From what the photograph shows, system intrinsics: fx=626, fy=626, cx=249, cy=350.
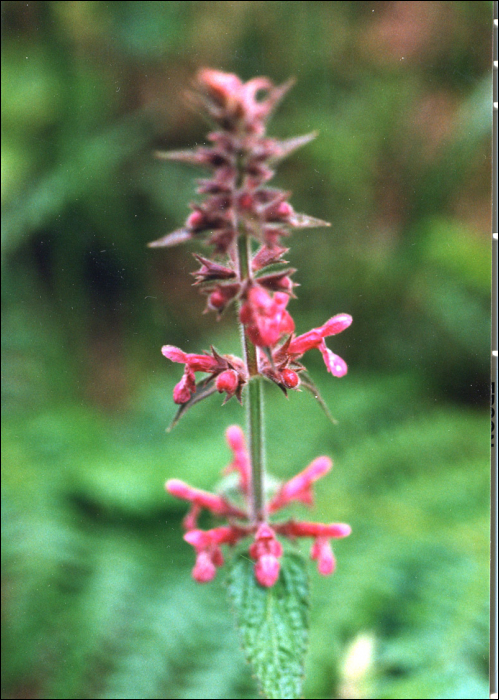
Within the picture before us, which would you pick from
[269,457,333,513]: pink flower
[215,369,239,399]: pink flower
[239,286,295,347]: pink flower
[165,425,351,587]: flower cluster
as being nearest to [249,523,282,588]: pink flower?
[165,425,351,587]: flower cluster

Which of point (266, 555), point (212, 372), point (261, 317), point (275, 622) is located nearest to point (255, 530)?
point (266, 555)

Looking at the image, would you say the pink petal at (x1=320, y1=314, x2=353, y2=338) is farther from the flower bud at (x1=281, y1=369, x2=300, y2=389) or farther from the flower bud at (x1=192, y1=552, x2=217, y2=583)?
the flower bud at (x1=192, y1=552, x2=217, y2=583)

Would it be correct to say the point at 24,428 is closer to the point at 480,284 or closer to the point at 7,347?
the point at 7,347

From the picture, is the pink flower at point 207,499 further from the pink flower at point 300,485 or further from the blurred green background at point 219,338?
the blurred green background at point 219,338

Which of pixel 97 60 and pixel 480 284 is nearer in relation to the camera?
pixel 480 284

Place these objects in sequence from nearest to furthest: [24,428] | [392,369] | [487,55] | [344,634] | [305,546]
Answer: [344,634] → [305,546] → [487,55] → [24,428] → [392,369]

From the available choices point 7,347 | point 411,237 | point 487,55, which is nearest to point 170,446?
point 7,347
